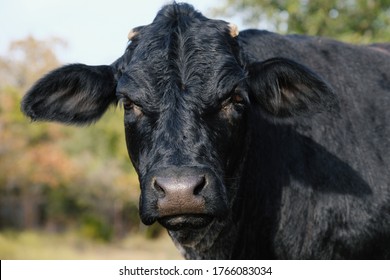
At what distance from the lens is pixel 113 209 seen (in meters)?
49.4

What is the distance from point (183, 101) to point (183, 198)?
2.43 ft

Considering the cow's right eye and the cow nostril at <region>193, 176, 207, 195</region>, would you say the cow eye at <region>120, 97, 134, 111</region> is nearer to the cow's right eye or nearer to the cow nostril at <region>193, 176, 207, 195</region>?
the cow's right eye

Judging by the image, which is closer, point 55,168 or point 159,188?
point 159,188

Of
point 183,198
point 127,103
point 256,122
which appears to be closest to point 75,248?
point 256,122

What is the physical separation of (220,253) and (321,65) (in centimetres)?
192

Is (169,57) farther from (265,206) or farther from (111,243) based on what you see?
(111,243)

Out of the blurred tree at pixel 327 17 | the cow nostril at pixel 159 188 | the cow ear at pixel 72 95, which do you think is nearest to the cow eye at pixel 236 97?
the cow nostril at pixel 159 188

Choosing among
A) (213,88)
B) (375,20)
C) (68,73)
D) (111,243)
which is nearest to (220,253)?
(213,88)

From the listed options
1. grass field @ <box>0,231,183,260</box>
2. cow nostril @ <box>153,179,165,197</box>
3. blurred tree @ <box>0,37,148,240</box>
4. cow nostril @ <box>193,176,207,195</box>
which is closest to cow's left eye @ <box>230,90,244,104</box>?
cow nostril @ <box>193,176,207,195</box>

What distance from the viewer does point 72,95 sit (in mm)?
5105

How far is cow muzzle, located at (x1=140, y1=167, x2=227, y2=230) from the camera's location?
3.77 metres

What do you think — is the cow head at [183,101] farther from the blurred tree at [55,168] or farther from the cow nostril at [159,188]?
the blurred tree at [55,168]

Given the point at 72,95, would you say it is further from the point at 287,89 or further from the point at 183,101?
the point at 287,89

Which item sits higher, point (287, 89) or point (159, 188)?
point (287, 89)
